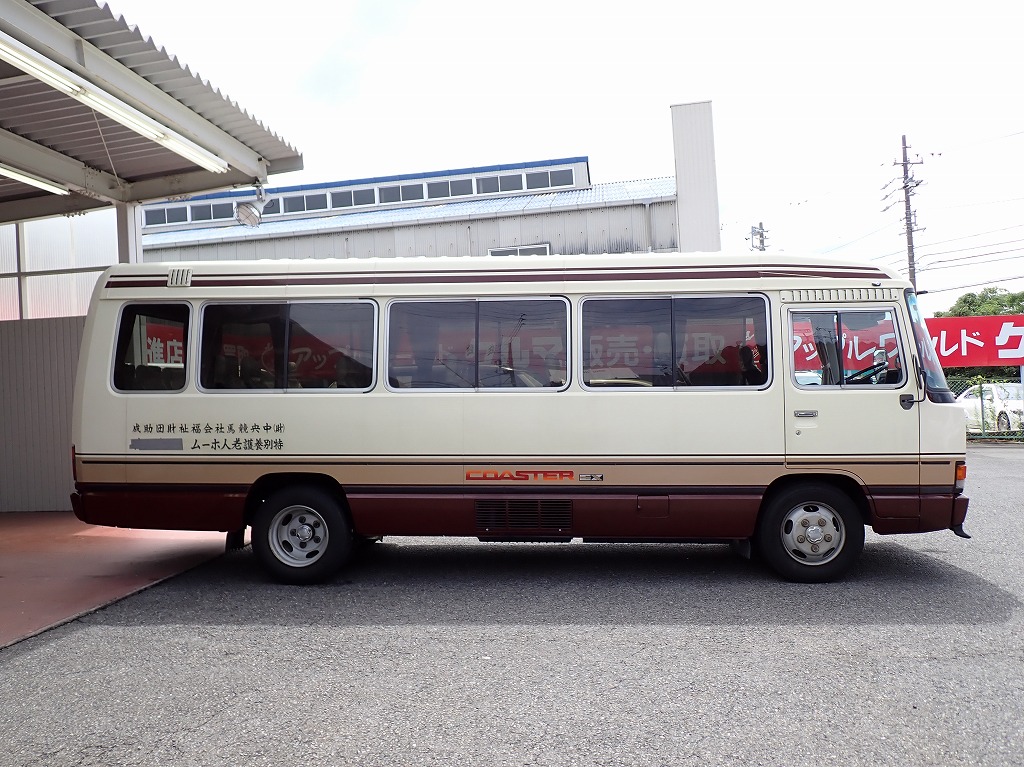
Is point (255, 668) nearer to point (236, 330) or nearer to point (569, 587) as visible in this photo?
point (569, 587)

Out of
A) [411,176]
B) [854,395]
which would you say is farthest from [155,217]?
[854,395]

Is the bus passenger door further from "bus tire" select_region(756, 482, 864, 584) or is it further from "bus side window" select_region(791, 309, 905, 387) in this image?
"bus tire" select_region(756, 482, 864, 584)

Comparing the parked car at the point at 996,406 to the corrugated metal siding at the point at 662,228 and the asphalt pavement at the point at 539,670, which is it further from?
the asphalt pavement at the point at 539,670

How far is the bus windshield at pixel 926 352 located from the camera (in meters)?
6.73

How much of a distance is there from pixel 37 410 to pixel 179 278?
5633 mm

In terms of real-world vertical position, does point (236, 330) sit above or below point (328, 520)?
above

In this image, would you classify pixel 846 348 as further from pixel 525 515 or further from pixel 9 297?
pixel 9 297

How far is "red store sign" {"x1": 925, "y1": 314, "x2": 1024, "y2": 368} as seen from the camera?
20734mm

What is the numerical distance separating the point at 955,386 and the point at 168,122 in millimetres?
19945

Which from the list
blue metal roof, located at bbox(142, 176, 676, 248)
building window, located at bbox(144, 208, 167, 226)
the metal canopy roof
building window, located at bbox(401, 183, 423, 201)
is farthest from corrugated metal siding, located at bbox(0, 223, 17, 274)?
building window, located at bbox(144, 208, 167, 226)

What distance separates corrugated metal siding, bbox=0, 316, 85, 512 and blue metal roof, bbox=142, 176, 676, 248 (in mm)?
8117

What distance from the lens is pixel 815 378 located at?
6.81 meters

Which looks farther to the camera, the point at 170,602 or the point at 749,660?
the point at 170,602

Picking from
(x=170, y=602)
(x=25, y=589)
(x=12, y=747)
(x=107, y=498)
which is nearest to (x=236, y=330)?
(x=107, y=498)
